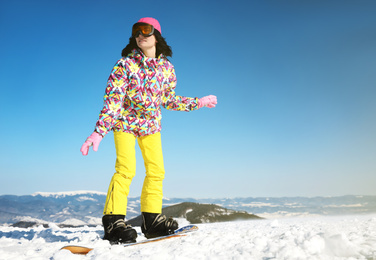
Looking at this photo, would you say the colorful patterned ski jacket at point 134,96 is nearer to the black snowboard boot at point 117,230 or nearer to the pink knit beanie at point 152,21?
the pink knit beanie at point 152,21

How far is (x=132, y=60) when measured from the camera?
3248mm

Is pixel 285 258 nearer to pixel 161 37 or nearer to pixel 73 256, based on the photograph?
pixel 73 256

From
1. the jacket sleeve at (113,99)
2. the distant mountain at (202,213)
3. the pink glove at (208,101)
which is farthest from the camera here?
the distant mountain at (202,213)

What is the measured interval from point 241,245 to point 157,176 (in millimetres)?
1429

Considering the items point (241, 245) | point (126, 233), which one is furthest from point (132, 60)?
point (241, 245)

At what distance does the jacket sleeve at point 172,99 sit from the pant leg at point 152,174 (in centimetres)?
50

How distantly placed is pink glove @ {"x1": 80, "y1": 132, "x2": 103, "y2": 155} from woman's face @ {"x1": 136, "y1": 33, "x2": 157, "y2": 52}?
1.10 metres

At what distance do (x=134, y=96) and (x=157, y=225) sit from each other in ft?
4.63

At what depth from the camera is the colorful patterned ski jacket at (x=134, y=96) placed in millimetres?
3086

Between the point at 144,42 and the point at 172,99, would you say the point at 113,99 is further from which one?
the point at 172,99

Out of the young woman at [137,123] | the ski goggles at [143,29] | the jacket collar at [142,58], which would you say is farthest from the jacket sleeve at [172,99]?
the ski goggles at [143,29]

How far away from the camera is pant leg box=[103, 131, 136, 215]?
10.00 ft

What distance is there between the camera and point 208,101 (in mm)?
3945

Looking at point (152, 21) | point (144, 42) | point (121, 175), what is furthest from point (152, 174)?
point (152, 21)
